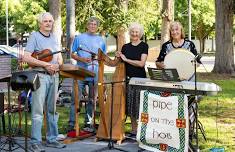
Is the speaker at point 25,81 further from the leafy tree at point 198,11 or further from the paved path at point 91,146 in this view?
the leafy tree at point 198,11

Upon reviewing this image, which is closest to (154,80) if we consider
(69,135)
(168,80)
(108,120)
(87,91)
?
(168,80)

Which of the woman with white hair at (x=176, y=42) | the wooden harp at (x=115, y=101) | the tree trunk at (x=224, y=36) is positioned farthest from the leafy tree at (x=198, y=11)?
the woman with white hair at (x=176, y=42)

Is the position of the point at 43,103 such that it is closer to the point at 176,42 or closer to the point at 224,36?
the point at 176,42

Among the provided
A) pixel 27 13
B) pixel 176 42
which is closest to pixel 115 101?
pixel 176 42

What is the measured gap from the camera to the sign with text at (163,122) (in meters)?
6.38

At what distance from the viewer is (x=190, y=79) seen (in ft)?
22.6

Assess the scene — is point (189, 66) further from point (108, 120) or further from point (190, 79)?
point (108, 120)

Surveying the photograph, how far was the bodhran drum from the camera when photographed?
6.79 metres

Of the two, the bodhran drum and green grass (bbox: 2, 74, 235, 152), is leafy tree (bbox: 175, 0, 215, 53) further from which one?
the bodhran drum

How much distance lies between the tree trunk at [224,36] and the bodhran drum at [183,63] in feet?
43.7

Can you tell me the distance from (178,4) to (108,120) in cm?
4648

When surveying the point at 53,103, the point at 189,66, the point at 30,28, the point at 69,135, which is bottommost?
the point at 69,135

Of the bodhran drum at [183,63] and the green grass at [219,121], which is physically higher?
the bodhran drum at [183,63]

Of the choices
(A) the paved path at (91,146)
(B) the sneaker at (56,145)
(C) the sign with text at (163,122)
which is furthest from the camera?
(B) the sneaker at (56,145)
